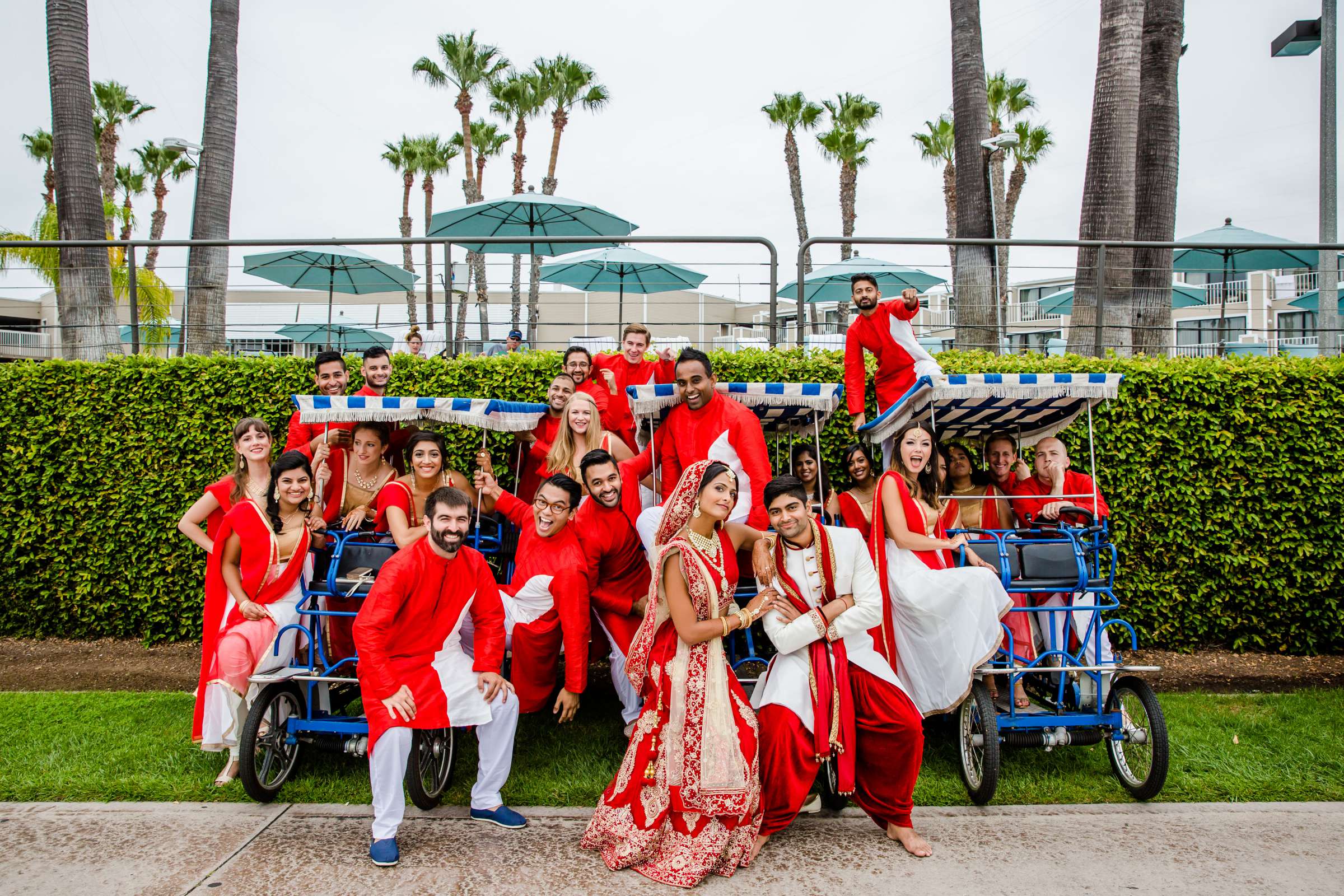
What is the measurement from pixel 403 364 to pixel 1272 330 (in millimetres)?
7779

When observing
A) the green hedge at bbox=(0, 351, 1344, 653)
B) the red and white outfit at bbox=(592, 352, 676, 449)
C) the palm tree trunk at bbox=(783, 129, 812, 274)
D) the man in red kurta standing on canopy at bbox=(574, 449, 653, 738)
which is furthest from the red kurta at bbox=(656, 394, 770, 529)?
the palm tree trunk at bbox=(783, 129, 812, 274)

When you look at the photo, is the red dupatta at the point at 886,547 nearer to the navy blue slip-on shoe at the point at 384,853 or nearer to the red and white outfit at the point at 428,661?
the red and white outfit at the point at 428,661

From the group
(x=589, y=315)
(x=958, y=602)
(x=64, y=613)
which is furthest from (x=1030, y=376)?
(x=589, y=315)

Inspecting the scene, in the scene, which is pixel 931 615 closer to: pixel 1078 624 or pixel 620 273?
pixel 1078 624

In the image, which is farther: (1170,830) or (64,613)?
(64,613)

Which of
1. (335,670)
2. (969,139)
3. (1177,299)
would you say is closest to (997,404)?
(335,670)

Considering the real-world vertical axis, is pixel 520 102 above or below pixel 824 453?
above

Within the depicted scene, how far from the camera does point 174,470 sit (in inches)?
299

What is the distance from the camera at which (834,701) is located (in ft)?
13.9

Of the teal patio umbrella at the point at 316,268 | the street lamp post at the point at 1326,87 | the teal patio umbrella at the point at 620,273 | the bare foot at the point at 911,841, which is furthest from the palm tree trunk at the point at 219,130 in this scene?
the street lamp post at the point at 1326,87

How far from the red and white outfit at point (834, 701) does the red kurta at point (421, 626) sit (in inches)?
57.8

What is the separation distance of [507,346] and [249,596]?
4793 millimetres

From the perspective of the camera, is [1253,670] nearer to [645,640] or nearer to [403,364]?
[645,640]

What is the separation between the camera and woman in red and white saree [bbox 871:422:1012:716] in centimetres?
471
